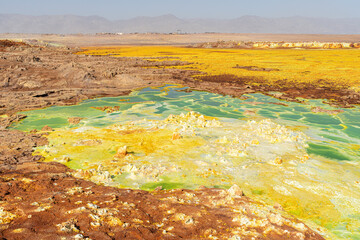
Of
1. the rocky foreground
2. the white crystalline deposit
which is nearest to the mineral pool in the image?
the white crystalline deposit

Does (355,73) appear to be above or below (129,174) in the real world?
above

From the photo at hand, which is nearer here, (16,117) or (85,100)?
(16,117)

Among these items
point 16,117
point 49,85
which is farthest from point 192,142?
point 49,85

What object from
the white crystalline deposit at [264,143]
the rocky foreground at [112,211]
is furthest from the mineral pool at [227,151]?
the rocky foreground at [112,211]

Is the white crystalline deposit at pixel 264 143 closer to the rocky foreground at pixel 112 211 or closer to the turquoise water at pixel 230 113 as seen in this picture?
A: the turquoise water at pixel 230 113

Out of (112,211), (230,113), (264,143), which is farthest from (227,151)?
(230,113)

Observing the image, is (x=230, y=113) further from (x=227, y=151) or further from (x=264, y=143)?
(x=227, y=151)

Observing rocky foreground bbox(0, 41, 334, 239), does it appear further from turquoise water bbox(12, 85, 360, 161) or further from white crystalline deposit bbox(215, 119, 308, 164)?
turquoise water bbox(12, 85, 360, 161)

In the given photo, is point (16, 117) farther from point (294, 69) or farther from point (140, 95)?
point (294, 69)
